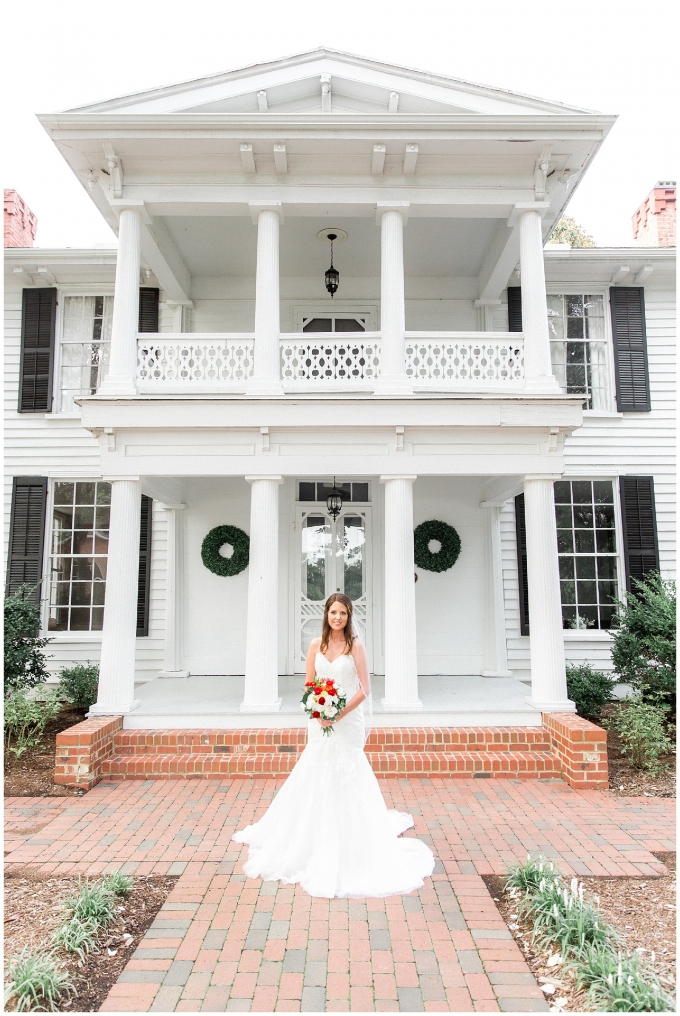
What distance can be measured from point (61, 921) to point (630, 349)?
10281 millimetres

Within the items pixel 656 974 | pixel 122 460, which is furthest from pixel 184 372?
pixel 656 974

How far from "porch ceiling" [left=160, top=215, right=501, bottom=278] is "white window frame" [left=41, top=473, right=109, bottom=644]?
3.72 metres

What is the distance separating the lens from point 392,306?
7191 mm

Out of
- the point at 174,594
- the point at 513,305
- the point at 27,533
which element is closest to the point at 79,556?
the point at 27,533

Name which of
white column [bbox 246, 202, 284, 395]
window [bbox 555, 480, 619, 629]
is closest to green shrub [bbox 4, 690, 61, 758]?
white column [bbox 246, 202, 284, 395]

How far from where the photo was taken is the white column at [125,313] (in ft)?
23.3

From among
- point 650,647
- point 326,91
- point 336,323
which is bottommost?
point 650,647

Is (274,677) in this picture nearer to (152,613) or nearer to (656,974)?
(152,613)

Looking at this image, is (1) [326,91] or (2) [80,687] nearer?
(1) [326,91]

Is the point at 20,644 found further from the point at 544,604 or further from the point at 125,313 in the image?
the point at 544,604

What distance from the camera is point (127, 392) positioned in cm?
706

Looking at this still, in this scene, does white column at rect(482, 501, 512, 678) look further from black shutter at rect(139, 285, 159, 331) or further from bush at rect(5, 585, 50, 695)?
bush at rect(5, 585, 50, 695)

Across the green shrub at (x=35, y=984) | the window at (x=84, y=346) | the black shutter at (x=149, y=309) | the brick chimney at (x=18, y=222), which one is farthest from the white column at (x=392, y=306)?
the brick chimney at (x=18, y=222)

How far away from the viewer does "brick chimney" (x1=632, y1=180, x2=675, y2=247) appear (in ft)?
35.3
